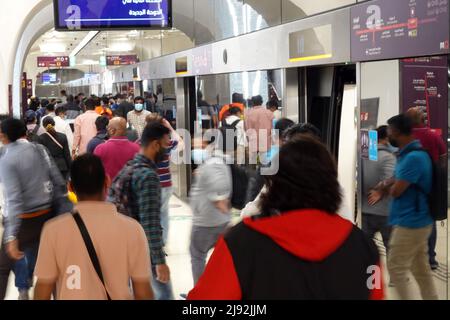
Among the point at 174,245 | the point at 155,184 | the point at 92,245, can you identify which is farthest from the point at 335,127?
the point at 92,245

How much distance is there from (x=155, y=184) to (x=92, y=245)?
1364 millimetres

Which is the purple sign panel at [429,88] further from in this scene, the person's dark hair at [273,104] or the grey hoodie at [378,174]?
the person's dark hair at [273,104]

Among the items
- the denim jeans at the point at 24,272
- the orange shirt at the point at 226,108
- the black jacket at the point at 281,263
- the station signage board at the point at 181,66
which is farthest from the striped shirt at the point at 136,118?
the black jacket at the point at 281,263

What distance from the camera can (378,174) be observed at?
18.1 ft

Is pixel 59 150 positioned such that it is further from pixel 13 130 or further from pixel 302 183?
pixel 302 183

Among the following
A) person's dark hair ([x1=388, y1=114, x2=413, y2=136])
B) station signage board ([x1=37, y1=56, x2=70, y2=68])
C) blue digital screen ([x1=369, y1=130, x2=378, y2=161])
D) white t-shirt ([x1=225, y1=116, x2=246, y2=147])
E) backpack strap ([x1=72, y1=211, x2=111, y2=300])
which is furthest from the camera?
station signage board ([x1=37, y1=56, x2=70, y2=68])

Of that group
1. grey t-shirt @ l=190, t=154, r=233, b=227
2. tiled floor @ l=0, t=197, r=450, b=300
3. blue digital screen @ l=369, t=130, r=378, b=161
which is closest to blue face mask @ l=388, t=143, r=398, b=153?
blue digital screen @ l=369, t=130, r=378, b=161

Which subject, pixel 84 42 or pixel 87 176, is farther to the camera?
pixel 84 42

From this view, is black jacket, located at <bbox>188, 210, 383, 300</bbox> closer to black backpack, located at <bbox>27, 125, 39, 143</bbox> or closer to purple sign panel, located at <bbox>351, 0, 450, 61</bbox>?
purple sign panel, located at <bbox>351, 0, 450, 61</bbox>

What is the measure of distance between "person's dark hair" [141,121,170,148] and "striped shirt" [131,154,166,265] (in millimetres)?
326

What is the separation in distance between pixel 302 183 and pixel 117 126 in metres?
4.19

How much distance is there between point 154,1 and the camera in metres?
8.03

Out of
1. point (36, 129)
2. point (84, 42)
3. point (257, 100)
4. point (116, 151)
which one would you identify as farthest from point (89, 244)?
point (84, 42)

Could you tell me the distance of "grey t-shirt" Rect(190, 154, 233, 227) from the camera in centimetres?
483
